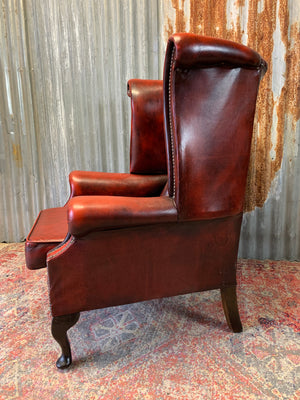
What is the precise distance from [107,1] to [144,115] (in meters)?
1.18

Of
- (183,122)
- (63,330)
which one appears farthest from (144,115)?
(63,330)

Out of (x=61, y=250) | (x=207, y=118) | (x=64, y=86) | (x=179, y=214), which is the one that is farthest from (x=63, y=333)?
(x=64, y=86)

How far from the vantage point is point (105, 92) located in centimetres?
227

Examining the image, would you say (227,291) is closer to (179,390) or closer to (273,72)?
(179,390)

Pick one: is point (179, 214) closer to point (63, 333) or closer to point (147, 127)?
point (63, 333)

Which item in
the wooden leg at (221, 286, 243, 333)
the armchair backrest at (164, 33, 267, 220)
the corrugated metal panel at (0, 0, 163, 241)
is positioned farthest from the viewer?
the corrugated metal panel at (0, 0, 163, 241)

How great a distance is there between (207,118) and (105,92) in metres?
1.46

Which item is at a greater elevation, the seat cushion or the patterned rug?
the seat cushion

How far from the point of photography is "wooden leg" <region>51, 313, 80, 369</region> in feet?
3.57

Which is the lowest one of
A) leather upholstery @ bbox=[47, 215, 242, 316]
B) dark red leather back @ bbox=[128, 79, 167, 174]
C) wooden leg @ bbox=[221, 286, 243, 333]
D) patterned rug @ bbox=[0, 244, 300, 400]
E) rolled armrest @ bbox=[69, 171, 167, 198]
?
patterned rug @ bbox=[0, 244, 300, 400]

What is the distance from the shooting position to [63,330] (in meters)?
1.10

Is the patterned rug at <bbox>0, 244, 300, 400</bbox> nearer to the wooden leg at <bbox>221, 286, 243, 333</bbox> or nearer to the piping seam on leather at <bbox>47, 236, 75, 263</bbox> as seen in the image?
the wooden leg at <bbox>221, 286, 243, 333</bbox>

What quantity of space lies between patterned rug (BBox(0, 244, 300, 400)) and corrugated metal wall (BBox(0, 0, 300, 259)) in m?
0.74

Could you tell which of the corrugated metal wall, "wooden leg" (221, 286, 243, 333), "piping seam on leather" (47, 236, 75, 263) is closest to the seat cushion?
"piping seam on leather" (47, 236, 75, 263)
